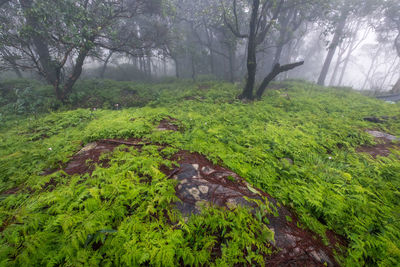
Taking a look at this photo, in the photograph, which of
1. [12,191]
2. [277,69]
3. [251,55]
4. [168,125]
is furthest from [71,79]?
[277,69]

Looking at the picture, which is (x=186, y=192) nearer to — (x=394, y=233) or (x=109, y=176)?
(x=109, y=176)

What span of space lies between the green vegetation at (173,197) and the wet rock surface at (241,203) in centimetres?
18

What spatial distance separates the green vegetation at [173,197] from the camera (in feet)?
5.99

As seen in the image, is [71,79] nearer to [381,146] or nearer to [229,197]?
[229,197]

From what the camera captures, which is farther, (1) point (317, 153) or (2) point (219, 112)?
(2) point (219, 112)

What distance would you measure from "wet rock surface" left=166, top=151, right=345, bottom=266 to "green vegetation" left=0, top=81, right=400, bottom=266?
0.18 m

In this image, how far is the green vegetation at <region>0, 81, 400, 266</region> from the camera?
5.99 feet

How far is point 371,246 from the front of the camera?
2.26 metres

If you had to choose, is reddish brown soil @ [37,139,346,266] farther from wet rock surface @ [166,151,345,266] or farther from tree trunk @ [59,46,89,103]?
tree trunk @ [59,46,89,103]

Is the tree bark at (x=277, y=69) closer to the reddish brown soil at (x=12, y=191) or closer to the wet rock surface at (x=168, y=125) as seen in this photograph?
the wet rock surface at (x=168, y=125)

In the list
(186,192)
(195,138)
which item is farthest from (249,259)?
(195,138)

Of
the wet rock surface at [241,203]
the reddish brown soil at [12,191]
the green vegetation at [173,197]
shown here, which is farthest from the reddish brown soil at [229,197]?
the reddish brown soil at [12,191]

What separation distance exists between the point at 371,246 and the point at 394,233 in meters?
0.54

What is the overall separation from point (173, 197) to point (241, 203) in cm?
110
